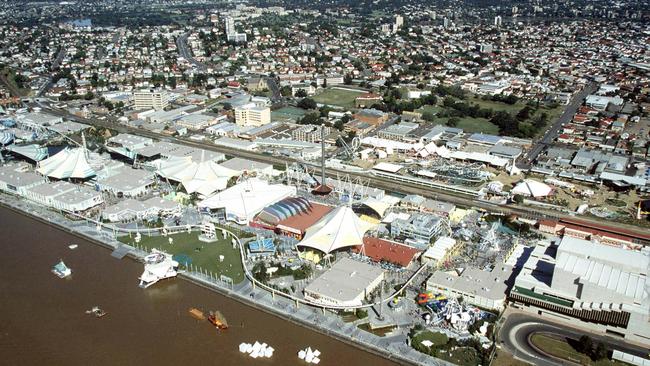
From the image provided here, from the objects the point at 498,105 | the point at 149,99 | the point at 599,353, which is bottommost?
the point at 498,105

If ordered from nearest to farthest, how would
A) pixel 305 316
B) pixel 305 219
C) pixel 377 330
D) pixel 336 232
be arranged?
pixel 377 330, pixel 305 316, pixel 336 232, pixel 305 219

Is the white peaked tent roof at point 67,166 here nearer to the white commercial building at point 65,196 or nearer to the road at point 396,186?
the white commercial building at point 65,196

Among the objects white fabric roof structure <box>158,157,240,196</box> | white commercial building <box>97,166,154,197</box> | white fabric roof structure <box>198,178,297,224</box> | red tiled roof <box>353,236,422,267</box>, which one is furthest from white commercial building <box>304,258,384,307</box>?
white commercial building <box>97,166,154,197</box>

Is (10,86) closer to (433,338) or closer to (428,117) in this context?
(428,117)

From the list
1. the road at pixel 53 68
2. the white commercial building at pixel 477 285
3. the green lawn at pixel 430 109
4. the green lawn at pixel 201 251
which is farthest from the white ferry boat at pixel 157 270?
the road at pixel 53 68

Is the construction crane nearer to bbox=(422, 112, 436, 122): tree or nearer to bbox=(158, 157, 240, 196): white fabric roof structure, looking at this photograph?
bbox=(158, 157, 240, 196): white fabric roof structure

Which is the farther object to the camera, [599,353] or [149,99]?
[149,99]

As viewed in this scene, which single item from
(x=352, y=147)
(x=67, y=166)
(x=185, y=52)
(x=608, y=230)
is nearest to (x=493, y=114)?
(x=352, y=147)
